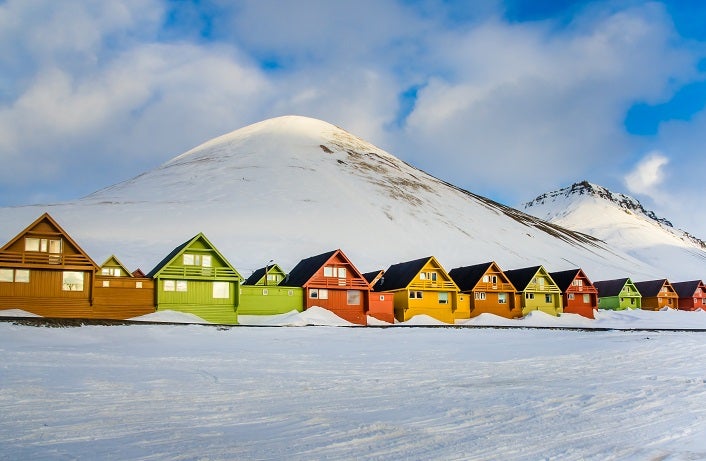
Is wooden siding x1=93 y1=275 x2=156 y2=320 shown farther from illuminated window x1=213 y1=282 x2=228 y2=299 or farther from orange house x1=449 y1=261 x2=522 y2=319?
orange house x1=449 y1=261 x2=522 y2=319

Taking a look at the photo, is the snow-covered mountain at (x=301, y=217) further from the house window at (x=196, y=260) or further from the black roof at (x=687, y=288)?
the house window at (x=196, y=260)

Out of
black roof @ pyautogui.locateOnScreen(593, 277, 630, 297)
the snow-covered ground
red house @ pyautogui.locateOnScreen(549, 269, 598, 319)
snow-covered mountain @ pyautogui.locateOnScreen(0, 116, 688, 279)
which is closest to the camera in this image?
the snow-covered ground

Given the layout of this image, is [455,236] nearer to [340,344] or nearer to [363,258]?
[363,258]

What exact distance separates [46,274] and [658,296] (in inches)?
3257

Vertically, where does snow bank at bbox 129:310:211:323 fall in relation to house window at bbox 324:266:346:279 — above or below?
below

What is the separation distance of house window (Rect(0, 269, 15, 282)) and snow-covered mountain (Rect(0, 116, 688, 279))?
41324 mm

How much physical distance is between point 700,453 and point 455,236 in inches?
4865

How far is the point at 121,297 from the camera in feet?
143

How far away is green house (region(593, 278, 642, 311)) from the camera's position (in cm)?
8700

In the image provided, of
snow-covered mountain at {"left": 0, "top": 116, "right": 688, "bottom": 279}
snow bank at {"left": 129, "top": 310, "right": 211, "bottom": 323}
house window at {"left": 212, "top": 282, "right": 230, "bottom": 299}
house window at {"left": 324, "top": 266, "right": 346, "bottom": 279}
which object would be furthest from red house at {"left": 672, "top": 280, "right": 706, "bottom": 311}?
snow bank at {"left": 129, "top": 310, "right": 211, "bottom": 323}

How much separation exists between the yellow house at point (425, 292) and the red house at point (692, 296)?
52.2m

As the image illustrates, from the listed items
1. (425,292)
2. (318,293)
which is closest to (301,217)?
(425,292)

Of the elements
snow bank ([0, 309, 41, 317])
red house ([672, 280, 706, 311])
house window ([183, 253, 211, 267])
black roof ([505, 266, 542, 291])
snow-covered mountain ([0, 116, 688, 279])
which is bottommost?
red house ([672, 280, 706, 311])

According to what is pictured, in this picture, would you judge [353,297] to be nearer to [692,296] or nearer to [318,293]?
[318,293]
